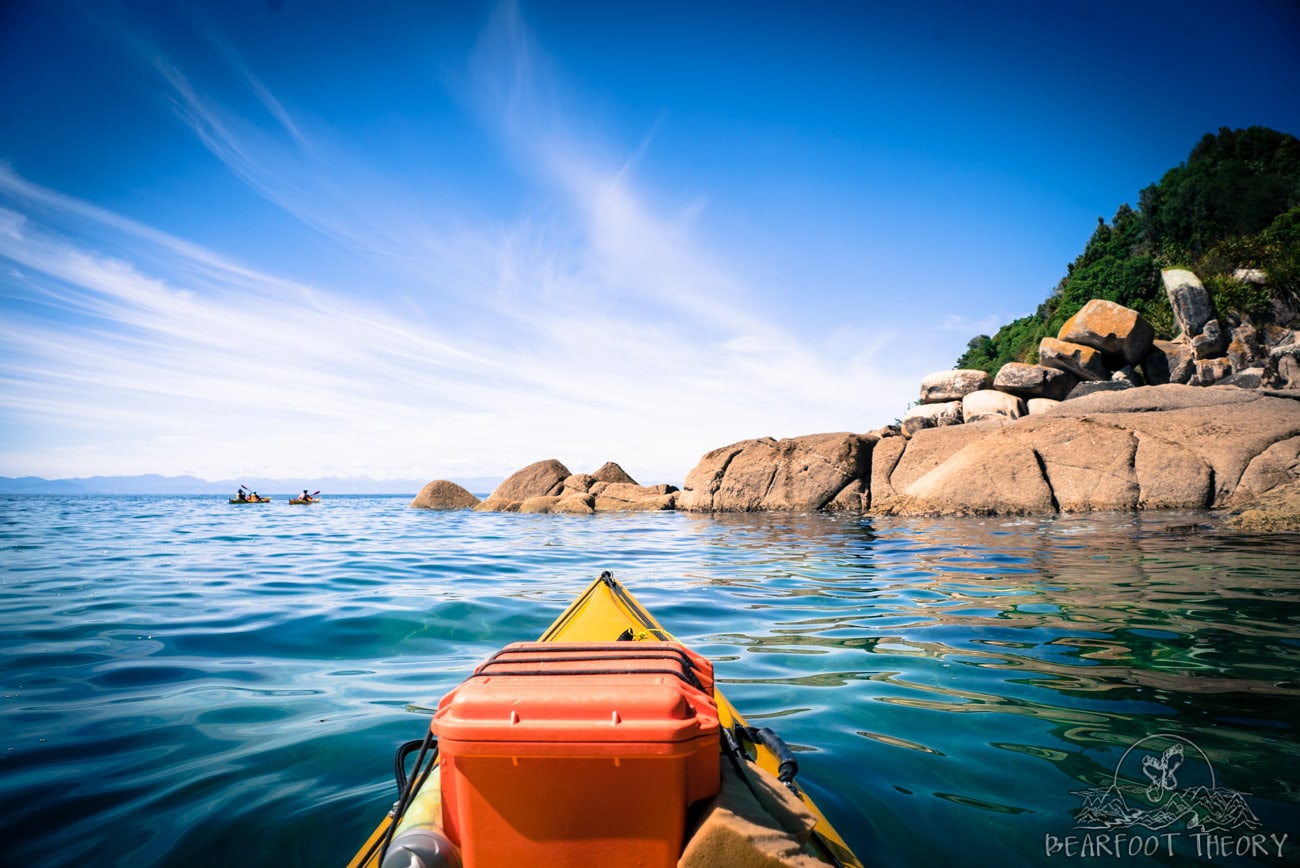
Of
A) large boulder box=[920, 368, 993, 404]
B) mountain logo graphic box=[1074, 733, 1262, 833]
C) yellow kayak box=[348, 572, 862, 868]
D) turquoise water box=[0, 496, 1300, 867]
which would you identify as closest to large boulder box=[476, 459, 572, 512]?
large boulder box=[920, 368, 993, 404]

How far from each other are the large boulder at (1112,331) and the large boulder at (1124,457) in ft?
19.2

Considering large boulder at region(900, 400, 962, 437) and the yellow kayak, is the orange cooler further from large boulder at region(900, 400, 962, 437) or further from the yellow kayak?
large boulder at region(900, 400, 962, 437)

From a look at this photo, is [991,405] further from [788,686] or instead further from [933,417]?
[788,686]

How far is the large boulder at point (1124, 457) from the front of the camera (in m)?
11.1

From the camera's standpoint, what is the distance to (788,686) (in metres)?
3.73

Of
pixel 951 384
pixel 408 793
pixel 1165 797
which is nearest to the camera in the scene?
pixel 408 793

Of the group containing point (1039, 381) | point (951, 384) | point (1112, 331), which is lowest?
point (1039, 381)

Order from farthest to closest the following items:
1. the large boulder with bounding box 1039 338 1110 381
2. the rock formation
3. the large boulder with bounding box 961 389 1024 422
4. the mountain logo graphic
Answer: the rock formation, the large boulder with bounding box 961 389 1024 422, the large boulder with bounding box 1039 338 1110 381, the mountain logo graphic

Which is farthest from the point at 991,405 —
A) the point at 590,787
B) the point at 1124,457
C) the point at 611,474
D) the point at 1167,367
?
the point at 590,787

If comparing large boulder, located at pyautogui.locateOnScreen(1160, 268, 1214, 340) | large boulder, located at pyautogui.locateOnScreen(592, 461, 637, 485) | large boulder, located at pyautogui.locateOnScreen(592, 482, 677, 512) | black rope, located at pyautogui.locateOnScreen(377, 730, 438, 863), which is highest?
large boulder, located at pyautogui.locateOnScreen(1160, 268, 1214, 340)

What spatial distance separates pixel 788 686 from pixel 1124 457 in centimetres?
1185

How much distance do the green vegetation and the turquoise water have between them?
73.8ft

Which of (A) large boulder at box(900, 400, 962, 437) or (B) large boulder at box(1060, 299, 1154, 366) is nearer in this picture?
(B) large boulder at box(1060, 299, 1154, 366)

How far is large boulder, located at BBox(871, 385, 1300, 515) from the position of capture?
1105 cm
